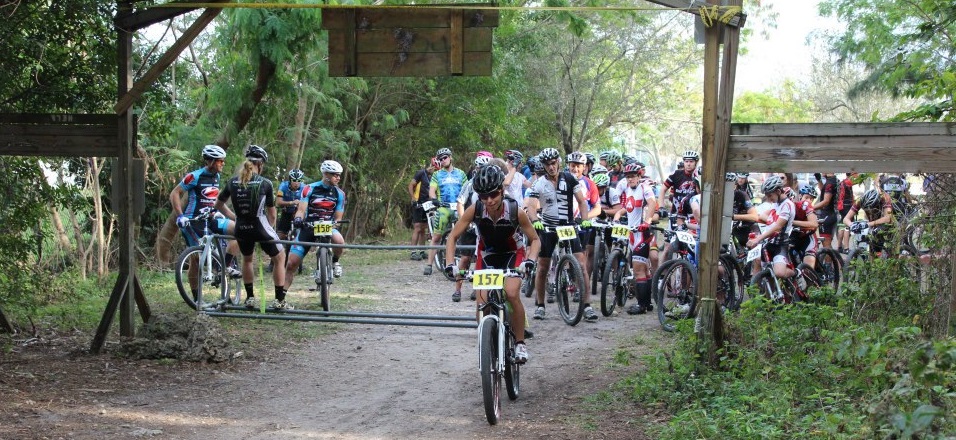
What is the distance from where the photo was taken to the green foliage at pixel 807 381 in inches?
194

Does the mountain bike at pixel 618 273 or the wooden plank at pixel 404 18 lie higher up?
the wooden plank at pixel 404 18

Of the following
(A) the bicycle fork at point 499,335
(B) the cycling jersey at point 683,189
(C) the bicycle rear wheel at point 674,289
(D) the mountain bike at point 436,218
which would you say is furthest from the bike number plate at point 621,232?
(A) the bicycle fork at point 499,335

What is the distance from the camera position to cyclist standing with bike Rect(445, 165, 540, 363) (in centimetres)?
826

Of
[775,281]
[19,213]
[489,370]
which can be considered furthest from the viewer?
[775,281]

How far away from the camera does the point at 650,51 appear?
3475 cm

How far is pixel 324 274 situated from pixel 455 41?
13.9ft

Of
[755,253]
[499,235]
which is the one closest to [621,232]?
[755,253]

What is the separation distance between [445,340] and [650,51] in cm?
2532

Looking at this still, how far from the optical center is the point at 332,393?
8.65 meters

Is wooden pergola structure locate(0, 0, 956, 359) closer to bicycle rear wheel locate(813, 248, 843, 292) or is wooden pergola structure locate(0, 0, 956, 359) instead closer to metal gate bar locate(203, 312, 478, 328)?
metal gate bar locate(203, 312, 478, 328)

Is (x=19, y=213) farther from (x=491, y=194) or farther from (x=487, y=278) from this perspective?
(x=487, y=278)

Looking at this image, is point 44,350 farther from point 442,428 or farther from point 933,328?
point 933,328

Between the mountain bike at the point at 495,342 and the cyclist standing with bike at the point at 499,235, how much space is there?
0.11 m

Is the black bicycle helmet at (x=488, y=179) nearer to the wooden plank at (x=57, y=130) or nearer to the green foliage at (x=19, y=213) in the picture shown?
the wooden plank at (x=57, y=130)
